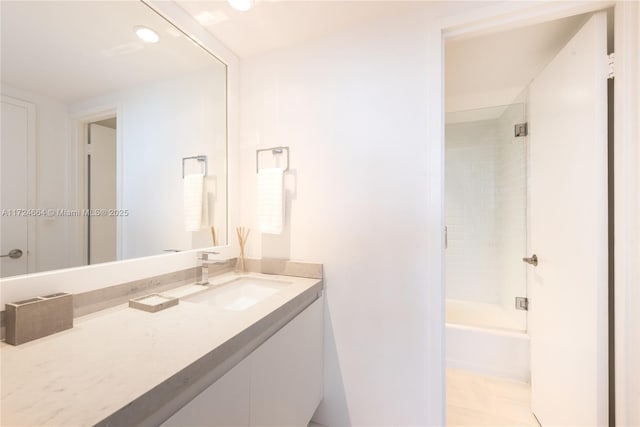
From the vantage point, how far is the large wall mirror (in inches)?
31.2

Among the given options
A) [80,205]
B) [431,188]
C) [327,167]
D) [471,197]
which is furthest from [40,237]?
[471,197]

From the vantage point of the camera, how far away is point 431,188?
119 cm

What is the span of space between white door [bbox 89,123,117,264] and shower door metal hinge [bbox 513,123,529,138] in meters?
2.55

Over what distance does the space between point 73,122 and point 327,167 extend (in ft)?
3.48

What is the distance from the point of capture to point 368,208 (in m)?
1.31

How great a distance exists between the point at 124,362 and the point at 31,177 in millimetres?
703

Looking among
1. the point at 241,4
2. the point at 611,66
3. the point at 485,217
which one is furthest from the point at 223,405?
the point at 485,217


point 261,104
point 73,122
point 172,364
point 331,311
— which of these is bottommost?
point 331,311

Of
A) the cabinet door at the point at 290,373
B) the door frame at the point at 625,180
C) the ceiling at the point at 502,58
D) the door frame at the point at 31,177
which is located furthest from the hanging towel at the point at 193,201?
the door frame at the point at 625,180

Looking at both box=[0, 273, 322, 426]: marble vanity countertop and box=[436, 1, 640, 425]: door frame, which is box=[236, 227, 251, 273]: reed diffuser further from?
box=[436, 1, 640, 425]: door frame

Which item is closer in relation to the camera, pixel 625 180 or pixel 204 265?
pixel 625 180

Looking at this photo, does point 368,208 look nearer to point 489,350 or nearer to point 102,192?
point 102,192

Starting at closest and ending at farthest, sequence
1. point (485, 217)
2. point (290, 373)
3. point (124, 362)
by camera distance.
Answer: point (124, 362)
point (290, 373)
point (485, 217)

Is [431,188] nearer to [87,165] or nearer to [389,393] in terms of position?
[389,393]
